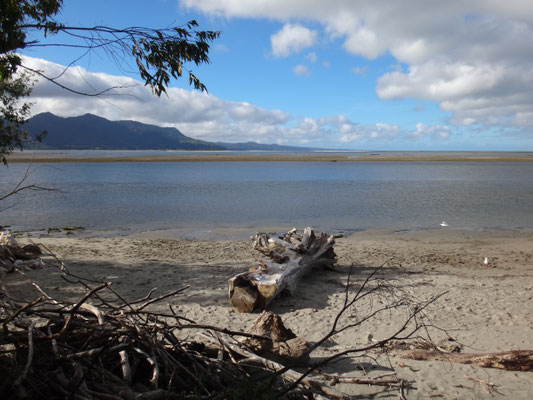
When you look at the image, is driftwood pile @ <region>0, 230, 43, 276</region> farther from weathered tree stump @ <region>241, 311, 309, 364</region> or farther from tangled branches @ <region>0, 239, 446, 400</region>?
tangled branches @ <region>0, 239, 446, 400</region>

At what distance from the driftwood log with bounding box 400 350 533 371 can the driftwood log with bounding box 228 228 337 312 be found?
2616 millimetres

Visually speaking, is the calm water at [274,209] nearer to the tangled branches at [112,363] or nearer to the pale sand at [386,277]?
the pale sand at [386,277]

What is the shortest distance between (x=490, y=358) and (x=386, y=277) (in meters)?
4.47

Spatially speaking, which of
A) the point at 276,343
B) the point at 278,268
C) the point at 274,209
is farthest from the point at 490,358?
the point at 274,209

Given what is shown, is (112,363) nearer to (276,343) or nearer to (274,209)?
(276,343)

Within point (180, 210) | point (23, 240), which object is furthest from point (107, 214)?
A: point (23, 240)

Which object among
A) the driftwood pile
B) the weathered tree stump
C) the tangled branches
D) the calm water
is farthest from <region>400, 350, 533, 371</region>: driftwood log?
the calm water

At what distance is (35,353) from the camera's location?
2.73 m

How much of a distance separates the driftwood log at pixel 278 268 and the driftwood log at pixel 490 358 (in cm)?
262

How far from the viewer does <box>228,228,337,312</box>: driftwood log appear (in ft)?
22.2

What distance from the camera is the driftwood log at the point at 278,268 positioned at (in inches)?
267

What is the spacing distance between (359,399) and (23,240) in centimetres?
1407

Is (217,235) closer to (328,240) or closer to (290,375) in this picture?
(328,240)

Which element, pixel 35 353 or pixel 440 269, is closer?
pixel 35 353
